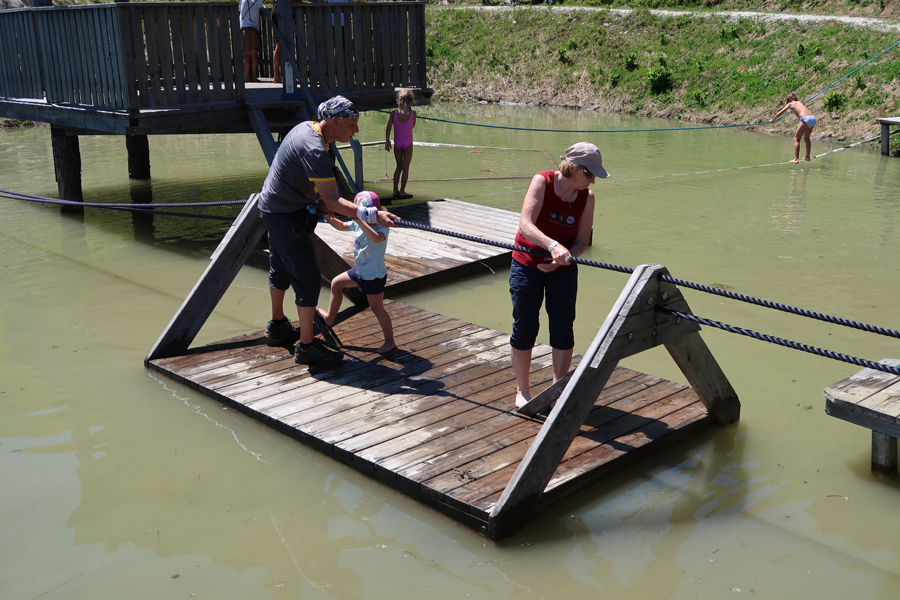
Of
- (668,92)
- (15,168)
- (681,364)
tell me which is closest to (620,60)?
(668,92)

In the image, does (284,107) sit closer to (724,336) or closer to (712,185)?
(724,336)

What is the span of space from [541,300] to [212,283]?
2.70 metres

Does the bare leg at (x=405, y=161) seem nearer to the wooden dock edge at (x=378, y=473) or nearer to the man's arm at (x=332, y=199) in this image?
the man's arm at (x=332, y=199)

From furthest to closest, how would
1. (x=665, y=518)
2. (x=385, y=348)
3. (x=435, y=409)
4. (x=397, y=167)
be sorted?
(x=397, y=167) → (x=385, y=348) → (x=435, y=409) → (x=665, y=518)

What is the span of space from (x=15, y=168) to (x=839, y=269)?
13.5 m

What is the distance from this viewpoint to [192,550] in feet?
12.5

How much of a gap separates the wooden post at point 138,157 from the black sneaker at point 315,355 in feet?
30.8

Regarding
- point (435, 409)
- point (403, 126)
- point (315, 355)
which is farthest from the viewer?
point (403, 126)

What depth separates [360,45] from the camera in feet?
36.3

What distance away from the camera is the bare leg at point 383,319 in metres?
5.65

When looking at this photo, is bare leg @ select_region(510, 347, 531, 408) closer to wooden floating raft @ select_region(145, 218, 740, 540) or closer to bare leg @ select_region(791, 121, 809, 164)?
wooden floating raft @ select_region(145, 218, 740, 540)

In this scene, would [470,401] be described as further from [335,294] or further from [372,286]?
[335,294]

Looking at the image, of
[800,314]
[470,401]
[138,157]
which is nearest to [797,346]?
[800,314]

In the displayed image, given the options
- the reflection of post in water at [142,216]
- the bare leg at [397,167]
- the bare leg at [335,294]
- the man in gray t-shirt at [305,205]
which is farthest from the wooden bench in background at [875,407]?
the reflection of post in water at [142,216]
